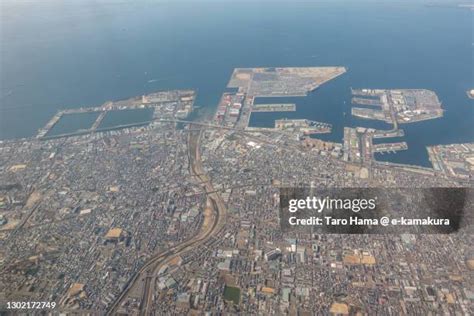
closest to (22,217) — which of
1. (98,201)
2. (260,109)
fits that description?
(98,201)

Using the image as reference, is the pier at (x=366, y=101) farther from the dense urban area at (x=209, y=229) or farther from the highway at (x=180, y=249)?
the highway at (x=180, y=249)

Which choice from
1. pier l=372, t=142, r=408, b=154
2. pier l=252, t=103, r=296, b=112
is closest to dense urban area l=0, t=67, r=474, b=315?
pier l=372, t=142, r=408, b=154

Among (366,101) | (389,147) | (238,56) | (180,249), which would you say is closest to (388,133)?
(389,147)

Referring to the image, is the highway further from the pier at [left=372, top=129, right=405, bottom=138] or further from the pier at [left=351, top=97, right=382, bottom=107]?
the pier at [left=351, top=97, right=382, bottom=107]

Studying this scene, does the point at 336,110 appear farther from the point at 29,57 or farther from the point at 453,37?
the point at 29,57

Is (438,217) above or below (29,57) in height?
below

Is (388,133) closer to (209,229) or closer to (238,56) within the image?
(209,229)

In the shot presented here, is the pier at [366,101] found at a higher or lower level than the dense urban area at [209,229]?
higher

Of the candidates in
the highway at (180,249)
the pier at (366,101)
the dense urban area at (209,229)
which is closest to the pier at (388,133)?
the dense urban area at (209,229)
